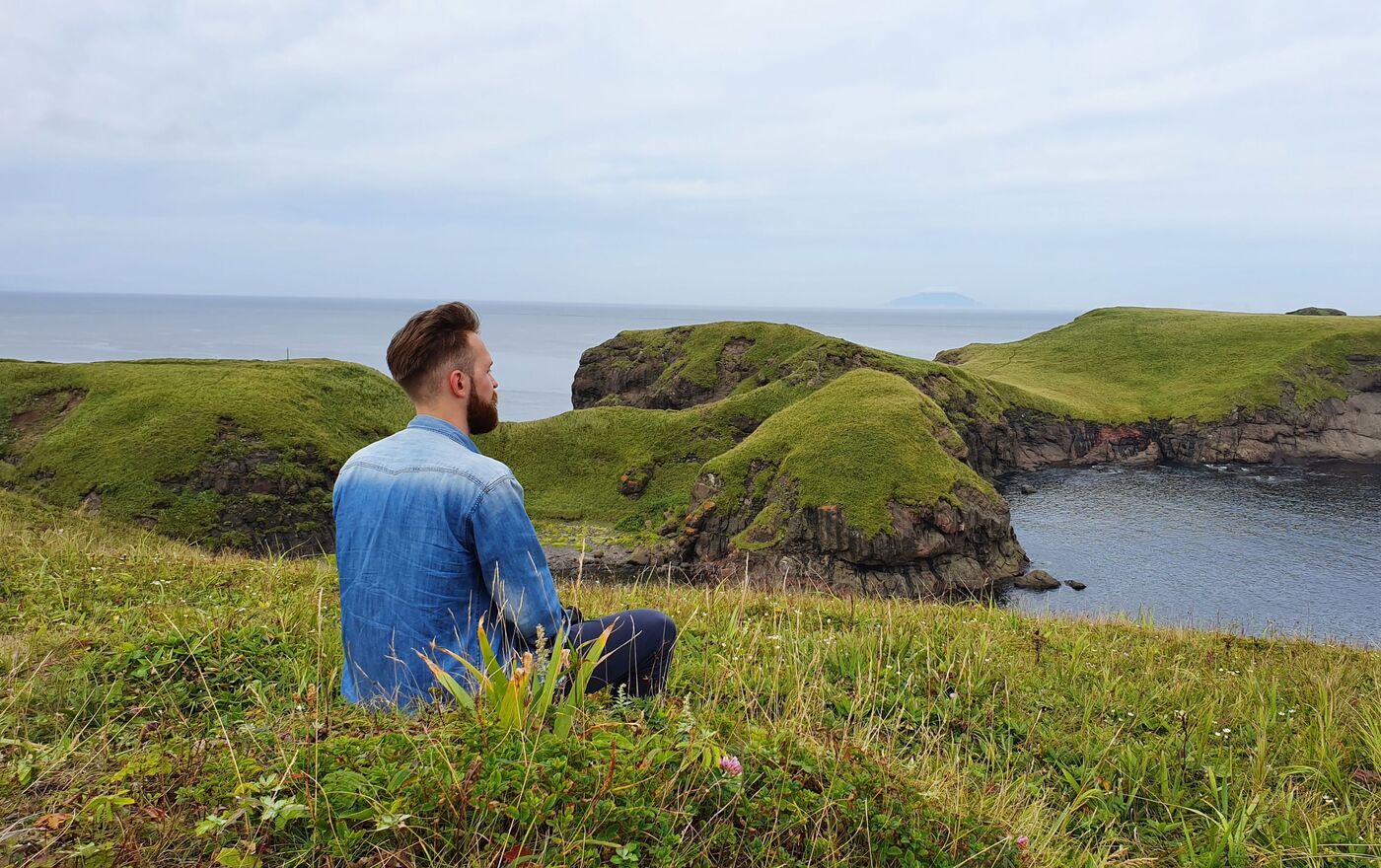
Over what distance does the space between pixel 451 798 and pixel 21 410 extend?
296ft

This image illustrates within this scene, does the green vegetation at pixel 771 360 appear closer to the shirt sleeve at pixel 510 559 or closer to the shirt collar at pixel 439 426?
the shirt collar at pixel 439 426

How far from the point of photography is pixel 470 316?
4.72 m

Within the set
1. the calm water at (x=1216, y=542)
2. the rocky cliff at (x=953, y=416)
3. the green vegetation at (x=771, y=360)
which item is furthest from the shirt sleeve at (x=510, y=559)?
the green vegetation at (x=771, y=360)

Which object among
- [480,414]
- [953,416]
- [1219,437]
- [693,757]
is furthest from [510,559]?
[1219,437]

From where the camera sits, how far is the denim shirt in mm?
4148

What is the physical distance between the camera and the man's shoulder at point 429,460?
419cm

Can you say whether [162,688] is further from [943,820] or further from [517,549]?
[943,820]

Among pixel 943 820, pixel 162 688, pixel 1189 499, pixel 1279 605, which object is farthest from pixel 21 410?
pixel 1189 499

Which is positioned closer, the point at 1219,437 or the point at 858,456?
the point at 858,456

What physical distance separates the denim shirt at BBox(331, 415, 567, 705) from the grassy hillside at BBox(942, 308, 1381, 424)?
390 feet

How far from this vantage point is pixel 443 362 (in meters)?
4.57

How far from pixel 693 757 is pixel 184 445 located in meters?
73.5

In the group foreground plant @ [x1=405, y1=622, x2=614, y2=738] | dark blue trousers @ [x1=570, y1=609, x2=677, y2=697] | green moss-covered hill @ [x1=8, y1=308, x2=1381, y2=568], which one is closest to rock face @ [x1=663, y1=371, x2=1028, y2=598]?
green moss-covered hill @ [x1=8, y1=308, x2=1381, y2=568]

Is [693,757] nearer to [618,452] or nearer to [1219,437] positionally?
[618,452]
